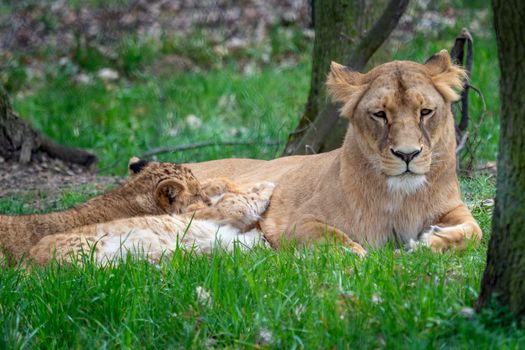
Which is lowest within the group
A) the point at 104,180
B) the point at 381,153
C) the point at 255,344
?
the point at 104,180

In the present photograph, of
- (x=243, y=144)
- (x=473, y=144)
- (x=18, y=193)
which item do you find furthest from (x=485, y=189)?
(x=18, y=193)

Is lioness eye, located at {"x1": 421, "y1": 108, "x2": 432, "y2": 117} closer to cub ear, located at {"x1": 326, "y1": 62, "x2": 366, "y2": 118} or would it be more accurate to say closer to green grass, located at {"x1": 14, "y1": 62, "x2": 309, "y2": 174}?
cub ear, located at {"x1": 326, "y1": 62, "x2": 366, "y2": 118}

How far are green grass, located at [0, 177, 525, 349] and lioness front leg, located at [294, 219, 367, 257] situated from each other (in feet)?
1.28

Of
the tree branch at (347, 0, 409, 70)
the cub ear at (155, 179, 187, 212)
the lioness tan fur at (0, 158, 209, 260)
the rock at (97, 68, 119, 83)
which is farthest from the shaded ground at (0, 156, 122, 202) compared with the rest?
the rock at (97, 68, 119, 83)

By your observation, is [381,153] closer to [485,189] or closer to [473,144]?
[485,189]

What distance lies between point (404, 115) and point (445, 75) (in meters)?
0.54

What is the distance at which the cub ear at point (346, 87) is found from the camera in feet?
18.1

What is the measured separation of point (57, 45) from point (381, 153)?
393 inches

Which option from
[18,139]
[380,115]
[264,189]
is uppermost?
[380,115]

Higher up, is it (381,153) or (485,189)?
(381,153)

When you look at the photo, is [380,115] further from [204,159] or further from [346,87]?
[204,159]

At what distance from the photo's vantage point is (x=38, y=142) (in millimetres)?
8578

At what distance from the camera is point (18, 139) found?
27.6 ft

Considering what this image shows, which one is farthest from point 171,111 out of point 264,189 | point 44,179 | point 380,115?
point 380,115
